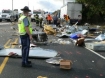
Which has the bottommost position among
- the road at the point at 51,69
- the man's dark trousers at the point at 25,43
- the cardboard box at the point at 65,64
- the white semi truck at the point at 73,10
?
the road at the point at 51,69

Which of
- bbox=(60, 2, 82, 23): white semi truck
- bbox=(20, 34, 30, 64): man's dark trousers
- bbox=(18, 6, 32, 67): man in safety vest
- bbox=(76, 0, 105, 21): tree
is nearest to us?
bbox=(18, 6, 32, 67): man in safety vest

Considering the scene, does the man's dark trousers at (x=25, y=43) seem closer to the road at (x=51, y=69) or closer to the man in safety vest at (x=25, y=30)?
the man in safety vest at (x=25, y=30)

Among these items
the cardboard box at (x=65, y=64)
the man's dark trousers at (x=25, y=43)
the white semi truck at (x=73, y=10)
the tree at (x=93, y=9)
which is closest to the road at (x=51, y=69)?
→ the cardboard box at (x=65, y=64)

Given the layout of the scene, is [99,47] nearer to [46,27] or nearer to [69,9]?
[46,27]

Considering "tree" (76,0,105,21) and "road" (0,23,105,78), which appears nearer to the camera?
"road" (0,23,105,78)

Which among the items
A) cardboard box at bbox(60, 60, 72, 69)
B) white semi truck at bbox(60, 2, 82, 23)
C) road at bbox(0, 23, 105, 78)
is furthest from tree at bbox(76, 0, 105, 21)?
cardboard box at bbox(60, 60, 72, 69)

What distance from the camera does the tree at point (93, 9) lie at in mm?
40428

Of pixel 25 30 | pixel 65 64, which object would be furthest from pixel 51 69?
pixel 25 30

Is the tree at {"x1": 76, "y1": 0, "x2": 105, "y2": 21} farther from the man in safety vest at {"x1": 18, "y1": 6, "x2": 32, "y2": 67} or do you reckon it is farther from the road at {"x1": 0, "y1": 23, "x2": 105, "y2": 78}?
the man in safety vest at {"x1": 18, "y1": 6, "x2": 32, "y2": 67}

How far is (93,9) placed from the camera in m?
42.7

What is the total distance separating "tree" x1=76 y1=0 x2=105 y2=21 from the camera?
133ft

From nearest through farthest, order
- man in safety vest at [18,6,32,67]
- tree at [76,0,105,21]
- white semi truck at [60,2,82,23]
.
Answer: man in safety vest at [18,6,32,67] → tree at [76,0,105,21] → white semi truck at [60,2,82,23]

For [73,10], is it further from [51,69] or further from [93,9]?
[51,69]

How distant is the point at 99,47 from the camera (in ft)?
43.6
